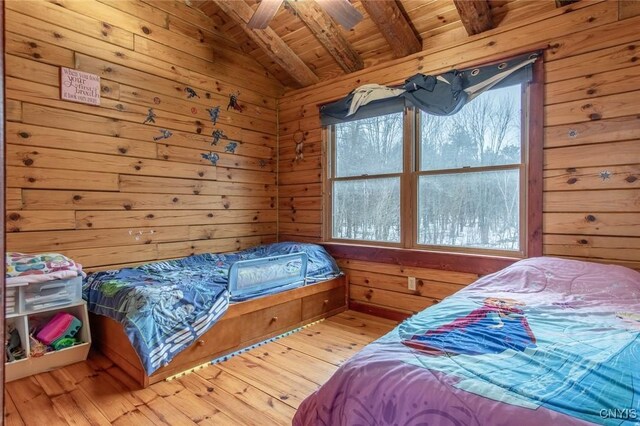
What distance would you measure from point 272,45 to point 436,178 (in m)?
2.14

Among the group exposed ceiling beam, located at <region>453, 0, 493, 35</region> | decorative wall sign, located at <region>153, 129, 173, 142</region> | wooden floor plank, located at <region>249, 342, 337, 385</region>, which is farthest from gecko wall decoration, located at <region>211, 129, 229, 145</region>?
exposed ceiling beam, located at <region>453, 0, 493, 35</region>

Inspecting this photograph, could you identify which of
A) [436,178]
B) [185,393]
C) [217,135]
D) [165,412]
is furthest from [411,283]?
[217,135]

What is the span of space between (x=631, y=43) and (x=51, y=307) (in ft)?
13.4

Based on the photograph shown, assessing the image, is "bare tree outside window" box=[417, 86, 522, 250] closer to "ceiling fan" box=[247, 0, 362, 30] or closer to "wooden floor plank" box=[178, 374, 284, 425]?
"ceiling fan" box=[247, 0, 362, 30]

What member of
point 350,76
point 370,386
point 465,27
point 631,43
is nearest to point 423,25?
point 465,27

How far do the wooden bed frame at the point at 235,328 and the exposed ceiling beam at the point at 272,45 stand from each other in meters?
2.31

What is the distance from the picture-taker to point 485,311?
1.50 meters

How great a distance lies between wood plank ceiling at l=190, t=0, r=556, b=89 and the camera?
8.46 ft

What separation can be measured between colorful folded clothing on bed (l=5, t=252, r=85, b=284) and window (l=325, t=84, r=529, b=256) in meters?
2.35

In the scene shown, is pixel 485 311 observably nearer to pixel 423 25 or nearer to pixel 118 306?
pixel 118 306

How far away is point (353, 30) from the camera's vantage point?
314 centimetres

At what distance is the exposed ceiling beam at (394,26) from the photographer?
2.68 meters

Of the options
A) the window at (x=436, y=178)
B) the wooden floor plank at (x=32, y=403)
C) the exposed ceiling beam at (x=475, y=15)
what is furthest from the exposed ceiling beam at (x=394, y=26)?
the wooden floor plank at (x=32, y=403)

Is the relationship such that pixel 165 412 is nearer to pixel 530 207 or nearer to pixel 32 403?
pixel 32 403
